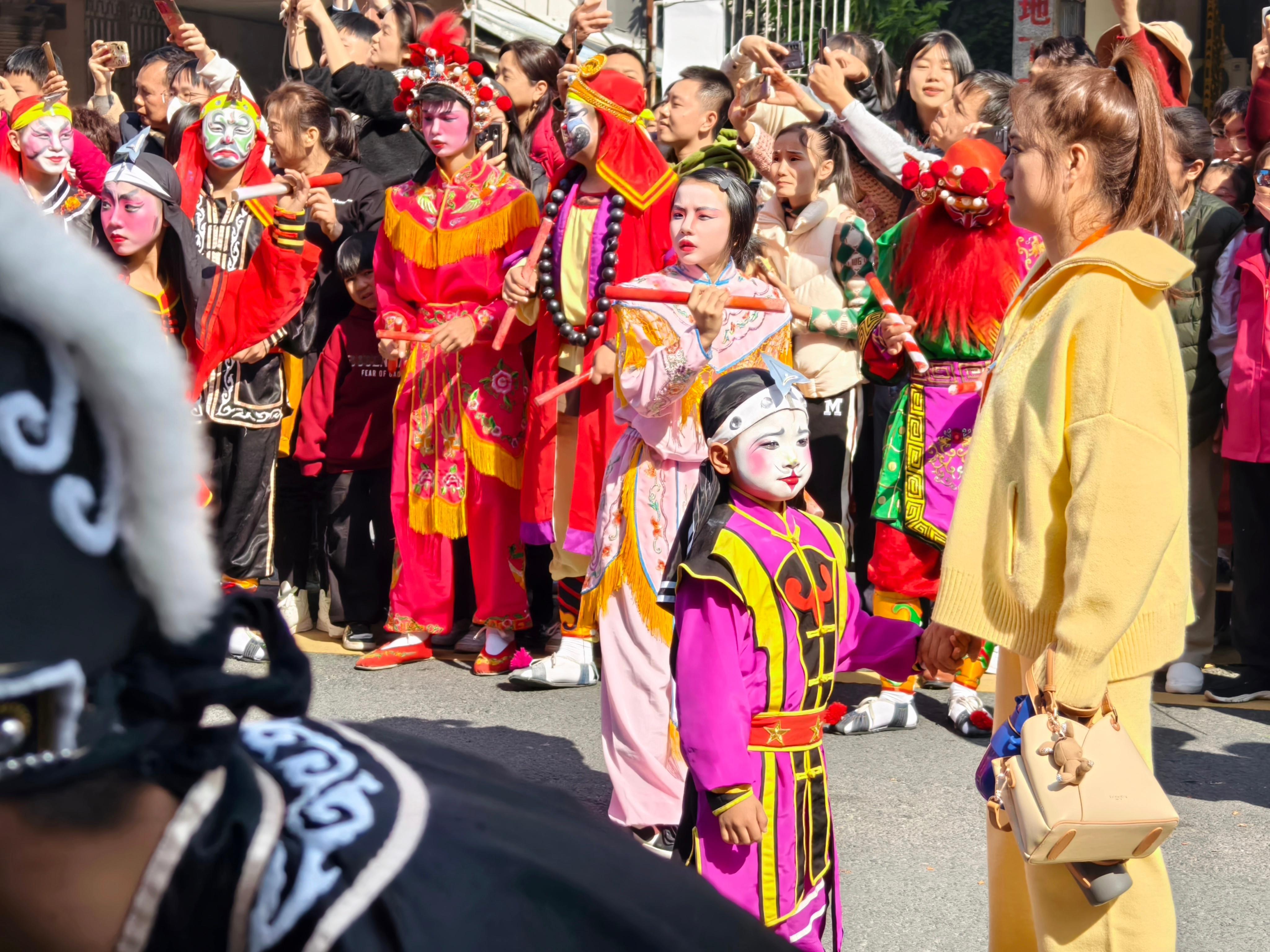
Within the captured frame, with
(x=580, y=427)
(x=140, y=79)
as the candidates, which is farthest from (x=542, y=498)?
(x=140, y=79)

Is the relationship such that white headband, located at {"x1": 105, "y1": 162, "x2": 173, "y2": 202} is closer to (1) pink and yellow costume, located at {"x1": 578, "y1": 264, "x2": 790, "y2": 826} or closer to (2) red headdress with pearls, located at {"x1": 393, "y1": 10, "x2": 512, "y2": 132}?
(2) red headdress with pearls, located at {"x1": 393, "y1": 10, "x2": 512, "y2": 132}

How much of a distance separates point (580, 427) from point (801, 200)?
129 cm

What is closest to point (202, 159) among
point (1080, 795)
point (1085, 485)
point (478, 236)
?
point (478, 236)

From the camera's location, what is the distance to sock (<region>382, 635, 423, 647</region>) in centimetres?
560

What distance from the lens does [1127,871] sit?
2176 millimetres

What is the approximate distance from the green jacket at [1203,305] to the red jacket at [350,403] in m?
3.19

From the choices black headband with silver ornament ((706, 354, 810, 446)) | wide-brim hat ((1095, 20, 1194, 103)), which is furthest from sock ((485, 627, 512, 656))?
wide-brim hat ((1095, 20, 1194, 103))

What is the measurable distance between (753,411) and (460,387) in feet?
8.85

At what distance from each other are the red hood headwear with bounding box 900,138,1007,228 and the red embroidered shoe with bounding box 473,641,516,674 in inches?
95.2

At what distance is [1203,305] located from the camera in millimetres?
5211

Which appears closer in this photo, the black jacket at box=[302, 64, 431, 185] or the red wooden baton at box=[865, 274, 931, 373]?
the red wooden baton at box=[865, 274, 931, 373]

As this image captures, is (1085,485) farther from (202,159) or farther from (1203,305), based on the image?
(202,159)

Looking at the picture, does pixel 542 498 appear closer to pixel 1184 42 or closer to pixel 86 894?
pixel 1184 42

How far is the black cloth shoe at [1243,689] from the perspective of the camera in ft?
16.3
